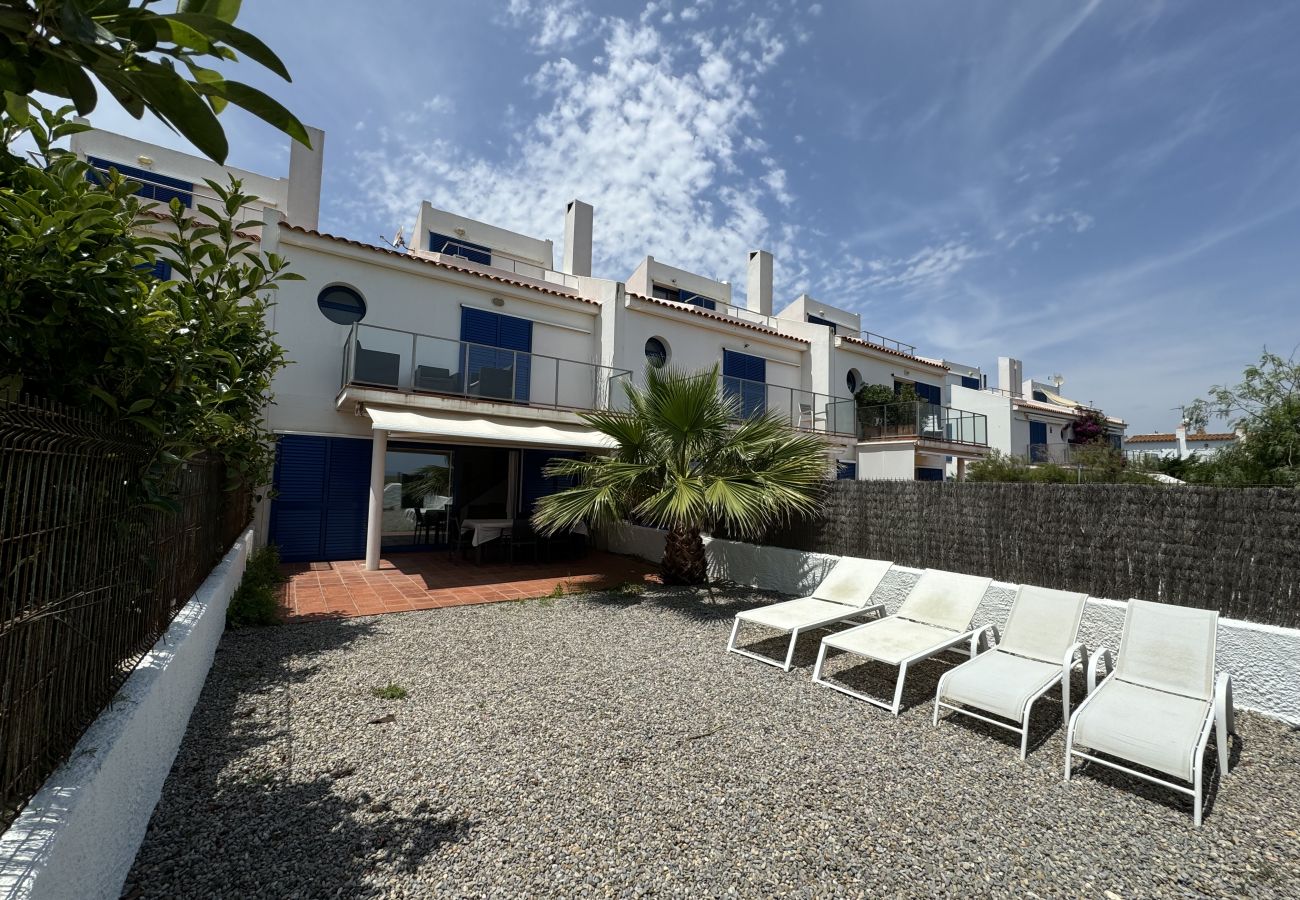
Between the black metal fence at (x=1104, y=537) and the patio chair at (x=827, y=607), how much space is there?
1.34m

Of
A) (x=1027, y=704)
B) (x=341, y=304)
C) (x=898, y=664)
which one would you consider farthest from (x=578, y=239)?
(x=1027, y=704)

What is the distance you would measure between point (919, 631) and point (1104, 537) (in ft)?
10.8

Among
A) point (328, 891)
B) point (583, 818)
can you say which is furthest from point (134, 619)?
point (583, 818)

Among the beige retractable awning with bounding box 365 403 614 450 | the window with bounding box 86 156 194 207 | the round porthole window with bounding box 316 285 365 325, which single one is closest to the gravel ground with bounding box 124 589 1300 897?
the beige retractable awning with bounding box 365 403 614 450

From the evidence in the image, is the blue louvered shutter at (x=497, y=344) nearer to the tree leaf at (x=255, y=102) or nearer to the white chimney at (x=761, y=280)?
the tree leaf at (x=255, y=102)

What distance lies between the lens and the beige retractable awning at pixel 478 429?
12.2 metres

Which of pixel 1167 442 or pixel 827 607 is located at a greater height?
pixel 1167 442

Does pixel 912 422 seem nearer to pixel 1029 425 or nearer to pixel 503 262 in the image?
pixel 1029 425

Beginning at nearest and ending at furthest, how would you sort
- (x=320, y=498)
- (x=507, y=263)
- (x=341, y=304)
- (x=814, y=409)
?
(x=320, y=498) < (x=341, y=304) < (x=814, y=409) < (x=507, y=263)

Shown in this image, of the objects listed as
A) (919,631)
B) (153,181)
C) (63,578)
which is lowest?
(919,631)

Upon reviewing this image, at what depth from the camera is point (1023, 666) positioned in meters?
6.32

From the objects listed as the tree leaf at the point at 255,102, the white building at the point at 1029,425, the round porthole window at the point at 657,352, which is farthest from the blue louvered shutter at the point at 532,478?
the white building at the point at 1029,425

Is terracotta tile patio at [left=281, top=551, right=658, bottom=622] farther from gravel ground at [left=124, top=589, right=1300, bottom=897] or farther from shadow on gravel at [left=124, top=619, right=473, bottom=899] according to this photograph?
shadow on gravel at [left=124, top=619, right=473, bottom=899]

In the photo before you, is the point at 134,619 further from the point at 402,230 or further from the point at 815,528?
the point at 402,230
